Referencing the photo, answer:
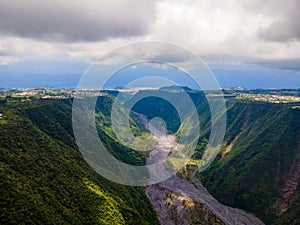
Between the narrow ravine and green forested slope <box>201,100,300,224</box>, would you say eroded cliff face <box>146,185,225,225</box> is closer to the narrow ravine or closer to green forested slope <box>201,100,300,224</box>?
the narrow ravine

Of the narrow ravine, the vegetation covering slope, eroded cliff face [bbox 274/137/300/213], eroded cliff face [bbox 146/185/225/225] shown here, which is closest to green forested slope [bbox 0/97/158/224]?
eroded cliff face [bbox 146/185/225/225]

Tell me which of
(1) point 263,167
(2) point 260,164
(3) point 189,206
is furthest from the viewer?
(2) point 260,164

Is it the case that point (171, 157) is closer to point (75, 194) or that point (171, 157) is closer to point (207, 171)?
point (207, 171)

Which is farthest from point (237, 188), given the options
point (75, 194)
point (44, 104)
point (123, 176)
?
point (44, 104)

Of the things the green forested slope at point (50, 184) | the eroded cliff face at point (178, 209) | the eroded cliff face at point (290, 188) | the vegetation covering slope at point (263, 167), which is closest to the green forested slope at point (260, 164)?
the vegetation covering slope at point (263, 167)

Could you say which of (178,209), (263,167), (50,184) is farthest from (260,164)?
(50,184)

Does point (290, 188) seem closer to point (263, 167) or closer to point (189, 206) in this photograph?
point (263, 167)

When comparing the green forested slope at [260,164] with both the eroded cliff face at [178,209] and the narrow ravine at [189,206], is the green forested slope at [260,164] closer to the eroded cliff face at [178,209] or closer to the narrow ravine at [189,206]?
the narrow ravine at [189,206]
